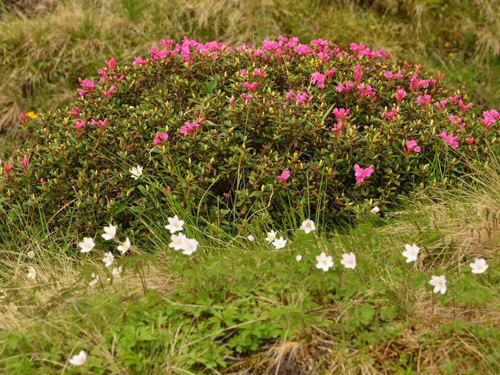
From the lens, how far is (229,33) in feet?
19.9

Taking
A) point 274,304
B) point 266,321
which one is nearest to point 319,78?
point 274,304

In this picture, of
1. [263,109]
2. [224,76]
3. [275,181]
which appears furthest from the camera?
[224,76]

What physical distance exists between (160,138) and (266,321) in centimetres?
163

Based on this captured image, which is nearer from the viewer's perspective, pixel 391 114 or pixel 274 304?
pixel 274 304

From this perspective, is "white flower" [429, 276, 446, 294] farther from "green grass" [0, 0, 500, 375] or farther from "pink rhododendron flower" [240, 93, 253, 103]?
"pink rhododendron flower" [240, 93, 253, 103]

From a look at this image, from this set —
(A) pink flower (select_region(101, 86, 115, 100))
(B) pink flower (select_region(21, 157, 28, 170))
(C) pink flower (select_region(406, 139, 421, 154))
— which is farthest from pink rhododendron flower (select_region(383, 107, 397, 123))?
(B) pink flower (select_region(21, 157, 28, 170))

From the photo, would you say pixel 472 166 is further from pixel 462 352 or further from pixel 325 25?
pixel 325 25

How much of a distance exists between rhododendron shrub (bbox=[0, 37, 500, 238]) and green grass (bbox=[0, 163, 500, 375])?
0.78 metres

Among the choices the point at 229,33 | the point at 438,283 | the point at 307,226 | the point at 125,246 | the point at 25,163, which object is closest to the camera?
the point at 438,283

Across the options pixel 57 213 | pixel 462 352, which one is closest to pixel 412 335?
pixel 462 352

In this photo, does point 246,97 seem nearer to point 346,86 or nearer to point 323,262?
point 346,86

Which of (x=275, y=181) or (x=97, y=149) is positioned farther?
(x=97, y=149)

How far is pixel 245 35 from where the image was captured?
237 inches

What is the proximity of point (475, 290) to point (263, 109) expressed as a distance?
6.13ft
